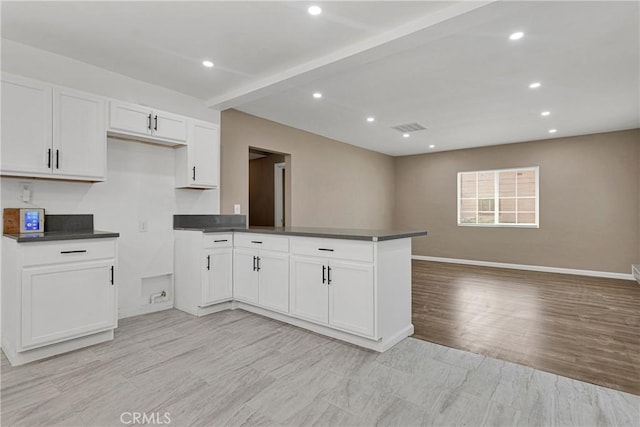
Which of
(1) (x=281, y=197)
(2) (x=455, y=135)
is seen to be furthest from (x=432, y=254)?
(1) (x=281, y=197)

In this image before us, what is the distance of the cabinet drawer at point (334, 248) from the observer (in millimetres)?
2719

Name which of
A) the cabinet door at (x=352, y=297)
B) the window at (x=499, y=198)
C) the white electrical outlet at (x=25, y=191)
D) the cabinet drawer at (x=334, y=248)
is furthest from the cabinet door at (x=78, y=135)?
the window at (x=499, y=198)

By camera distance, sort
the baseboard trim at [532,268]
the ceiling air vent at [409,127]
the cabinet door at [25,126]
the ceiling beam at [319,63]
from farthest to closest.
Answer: the baseboard trim at [532,268] < the ceiling air vent at [409,127] < the cabinet door at [25,126] < the ceiling beam at [319,63]

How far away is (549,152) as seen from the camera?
21.0ft

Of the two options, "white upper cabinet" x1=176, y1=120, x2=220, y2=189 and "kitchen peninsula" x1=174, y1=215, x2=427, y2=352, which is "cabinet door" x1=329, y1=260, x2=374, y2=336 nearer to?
"kitchen peninsula" x1=174, y1=215, x2=427, y2=352

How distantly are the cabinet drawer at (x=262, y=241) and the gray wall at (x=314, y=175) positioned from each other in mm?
862

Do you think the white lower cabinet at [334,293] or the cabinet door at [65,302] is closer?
the cabinet door at [65,302]

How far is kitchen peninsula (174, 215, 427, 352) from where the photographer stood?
2.73m

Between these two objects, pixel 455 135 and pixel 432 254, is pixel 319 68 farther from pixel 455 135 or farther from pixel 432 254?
pixel 432 254

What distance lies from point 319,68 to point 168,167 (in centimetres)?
214

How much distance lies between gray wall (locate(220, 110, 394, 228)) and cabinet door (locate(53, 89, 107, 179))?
156cm

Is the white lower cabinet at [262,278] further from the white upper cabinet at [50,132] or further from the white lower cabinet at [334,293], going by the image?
the white upper cabinet at [50,132]

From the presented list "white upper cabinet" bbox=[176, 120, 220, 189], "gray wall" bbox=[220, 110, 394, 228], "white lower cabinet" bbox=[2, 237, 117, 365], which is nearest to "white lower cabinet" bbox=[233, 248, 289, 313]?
"white upper cabinet" bbox=[176, 120, 220, 189]

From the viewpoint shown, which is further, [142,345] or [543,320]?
[543,320]
